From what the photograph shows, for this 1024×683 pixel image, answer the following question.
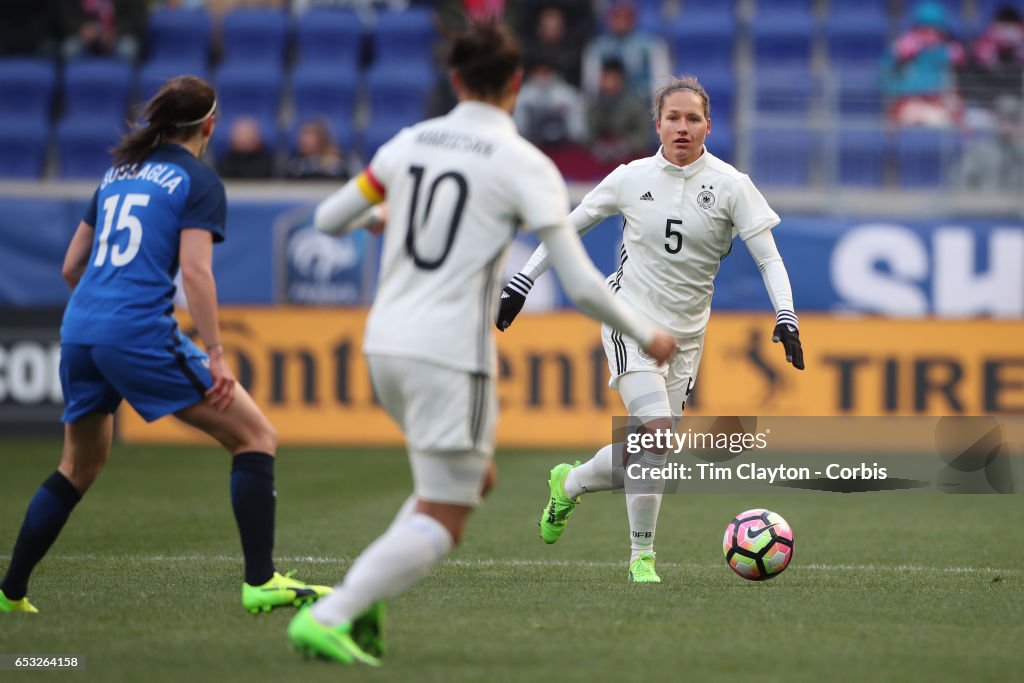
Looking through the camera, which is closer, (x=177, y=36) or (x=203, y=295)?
(x=203, y=295)

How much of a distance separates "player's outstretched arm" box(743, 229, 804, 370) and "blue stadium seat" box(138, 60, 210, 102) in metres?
13.0

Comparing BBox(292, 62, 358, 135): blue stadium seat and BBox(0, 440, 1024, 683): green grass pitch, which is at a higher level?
BBox(292, 62, 358, 135): blue stadium seat

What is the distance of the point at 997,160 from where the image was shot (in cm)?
1656

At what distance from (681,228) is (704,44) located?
40.4 feet

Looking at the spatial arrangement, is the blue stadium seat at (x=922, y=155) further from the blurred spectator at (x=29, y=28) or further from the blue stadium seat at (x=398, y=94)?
the blurred spectator at (x=29, y=28)

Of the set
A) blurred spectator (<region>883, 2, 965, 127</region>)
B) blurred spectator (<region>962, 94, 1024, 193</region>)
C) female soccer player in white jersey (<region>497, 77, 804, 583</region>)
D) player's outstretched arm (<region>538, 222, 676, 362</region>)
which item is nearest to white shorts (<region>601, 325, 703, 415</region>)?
female soccer player in white jersey (<region>497, 77, 804, 583</region>)

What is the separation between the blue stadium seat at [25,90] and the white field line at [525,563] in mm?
12187

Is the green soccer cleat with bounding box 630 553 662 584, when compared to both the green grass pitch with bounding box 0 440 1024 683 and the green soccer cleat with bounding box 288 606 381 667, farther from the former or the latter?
the green soccer cleat with bounding box 288 606 381 667

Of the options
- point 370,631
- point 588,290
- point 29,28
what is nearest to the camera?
point 588,290

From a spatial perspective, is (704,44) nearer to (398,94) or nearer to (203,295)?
(398,94)

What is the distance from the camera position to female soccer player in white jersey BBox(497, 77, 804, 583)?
23.9 feet

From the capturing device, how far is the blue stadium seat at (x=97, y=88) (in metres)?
19.0

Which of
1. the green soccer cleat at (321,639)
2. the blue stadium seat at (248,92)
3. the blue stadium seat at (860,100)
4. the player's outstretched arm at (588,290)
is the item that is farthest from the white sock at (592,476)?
the blue stadium seat at (248,92)

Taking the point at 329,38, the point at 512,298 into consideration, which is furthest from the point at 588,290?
the point at 329,38
